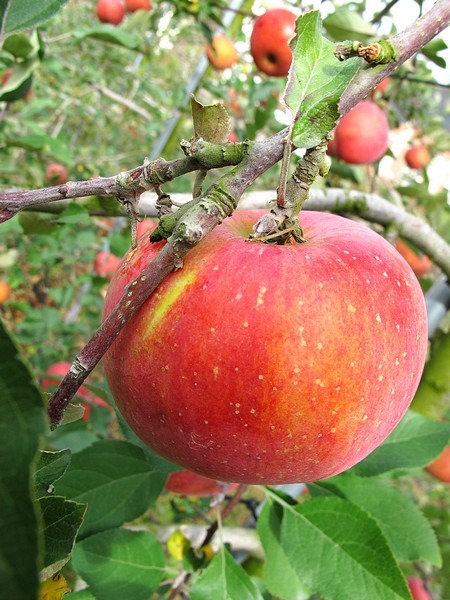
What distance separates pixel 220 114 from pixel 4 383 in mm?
258

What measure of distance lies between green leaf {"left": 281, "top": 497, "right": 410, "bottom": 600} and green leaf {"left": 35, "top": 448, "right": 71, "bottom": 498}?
286 mm

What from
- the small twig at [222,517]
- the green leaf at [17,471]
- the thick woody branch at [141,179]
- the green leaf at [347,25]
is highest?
the green leaf at [347,25]

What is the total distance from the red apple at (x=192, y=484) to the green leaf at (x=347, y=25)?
0.88 m

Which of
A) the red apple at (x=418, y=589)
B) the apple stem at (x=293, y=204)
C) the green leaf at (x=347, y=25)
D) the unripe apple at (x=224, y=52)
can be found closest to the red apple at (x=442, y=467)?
the red apple at (x=418, y=589)

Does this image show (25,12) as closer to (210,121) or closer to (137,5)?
(210,121)

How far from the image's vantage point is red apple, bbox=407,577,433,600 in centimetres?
135

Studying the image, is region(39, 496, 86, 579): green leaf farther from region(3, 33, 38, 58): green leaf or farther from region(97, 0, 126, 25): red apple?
region(97, 0, 126, 25): red apple

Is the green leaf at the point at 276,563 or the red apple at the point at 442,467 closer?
the green leaf at the point at 276,563

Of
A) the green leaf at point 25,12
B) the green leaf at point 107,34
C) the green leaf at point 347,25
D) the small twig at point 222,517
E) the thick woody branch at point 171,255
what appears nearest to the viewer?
the thick woody branch at point 171,255

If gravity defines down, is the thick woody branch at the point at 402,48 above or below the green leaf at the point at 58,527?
above

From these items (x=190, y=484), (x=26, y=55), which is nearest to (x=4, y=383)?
(x=190, y=484)

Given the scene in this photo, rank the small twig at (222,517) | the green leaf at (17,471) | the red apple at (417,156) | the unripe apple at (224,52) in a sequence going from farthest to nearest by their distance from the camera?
the red apple at (417,156) < the unripe apple at (224,52) < the small twig at (222,517) < the green leaf at (17,471)

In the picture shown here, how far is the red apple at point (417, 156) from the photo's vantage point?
2.24 m

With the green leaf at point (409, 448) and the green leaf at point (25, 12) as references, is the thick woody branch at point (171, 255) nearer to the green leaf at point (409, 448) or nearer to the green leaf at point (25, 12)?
the green leaf at point (25, 12)
